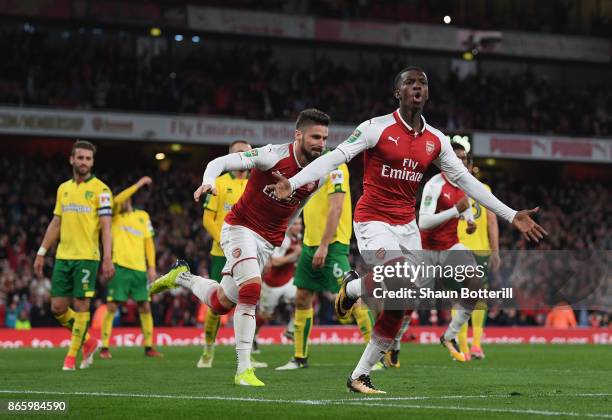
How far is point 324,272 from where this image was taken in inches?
506

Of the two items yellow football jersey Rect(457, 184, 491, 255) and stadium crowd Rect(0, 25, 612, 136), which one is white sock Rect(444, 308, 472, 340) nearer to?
yellow football jersey Rect(457, 184, 491, 255)

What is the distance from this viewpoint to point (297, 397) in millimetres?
8344

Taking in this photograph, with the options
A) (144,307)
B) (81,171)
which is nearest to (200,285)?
(81,171)

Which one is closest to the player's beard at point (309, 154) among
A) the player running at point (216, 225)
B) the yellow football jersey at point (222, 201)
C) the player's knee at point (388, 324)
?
the player's knee at point (388, 324)

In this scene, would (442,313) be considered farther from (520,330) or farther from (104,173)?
(104,173)

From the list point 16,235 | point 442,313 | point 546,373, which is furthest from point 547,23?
point 546,373

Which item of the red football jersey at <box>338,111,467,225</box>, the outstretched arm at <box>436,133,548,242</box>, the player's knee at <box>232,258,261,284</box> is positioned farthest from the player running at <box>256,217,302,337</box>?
the outstretched arm at <box>436,133,548,242</box>

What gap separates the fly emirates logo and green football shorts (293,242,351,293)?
3.80m

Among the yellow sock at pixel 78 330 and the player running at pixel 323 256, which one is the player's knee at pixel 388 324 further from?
the yellow sock at pixel 78 330

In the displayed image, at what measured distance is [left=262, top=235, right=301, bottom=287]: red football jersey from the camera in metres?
16.3

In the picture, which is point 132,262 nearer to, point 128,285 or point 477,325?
point 128,285

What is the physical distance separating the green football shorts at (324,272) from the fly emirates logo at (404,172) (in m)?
3.80

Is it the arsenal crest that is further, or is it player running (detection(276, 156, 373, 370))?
player running (detection(276, 156, 373, 370))

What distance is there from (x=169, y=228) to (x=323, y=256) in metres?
18.9
